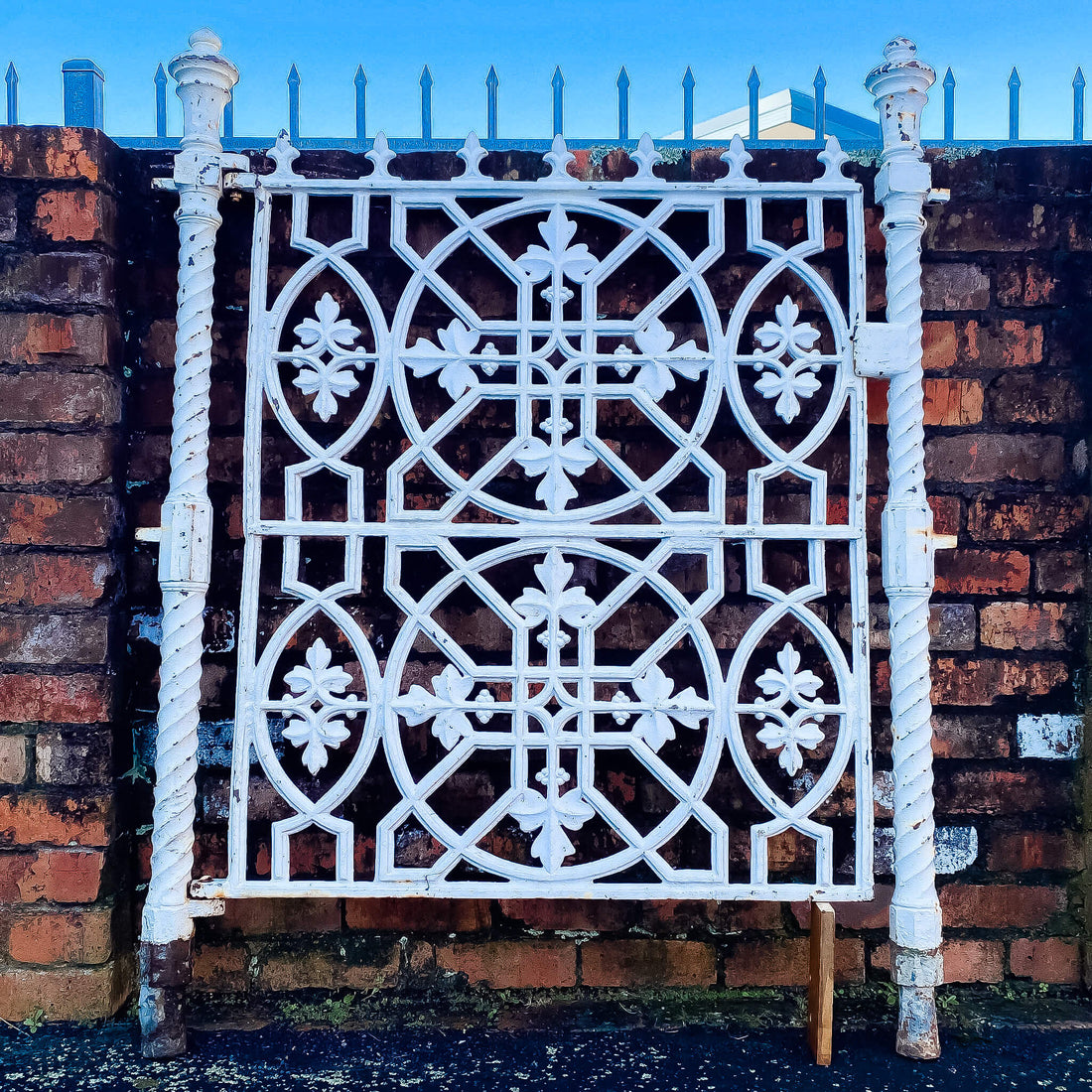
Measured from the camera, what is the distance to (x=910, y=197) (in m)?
1.65

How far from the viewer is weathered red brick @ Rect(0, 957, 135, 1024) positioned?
1.66 metres

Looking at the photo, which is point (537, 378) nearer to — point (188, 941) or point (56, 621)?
point (56, 621)

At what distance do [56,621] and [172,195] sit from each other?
0.93 m

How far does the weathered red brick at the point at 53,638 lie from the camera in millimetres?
1667

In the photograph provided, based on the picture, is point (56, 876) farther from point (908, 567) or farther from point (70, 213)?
point (908, 567)

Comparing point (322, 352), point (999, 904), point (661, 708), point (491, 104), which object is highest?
point (491, 104)

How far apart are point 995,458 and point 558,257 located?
39.9 inches

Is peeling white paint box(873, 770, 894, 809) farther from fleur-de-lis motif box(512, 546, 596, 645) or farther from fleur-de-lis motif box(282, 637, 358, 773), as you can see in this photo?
fleur-de-lis motif box(282, 637, 358, 773)

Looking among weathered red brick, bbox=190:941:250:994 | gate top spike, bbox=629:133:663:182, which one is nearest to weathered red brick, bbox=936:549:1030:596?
gate top spike, bbox=629:133:663:182

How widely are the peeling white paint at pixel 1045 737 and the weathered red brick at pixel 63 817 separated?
6.17 ft

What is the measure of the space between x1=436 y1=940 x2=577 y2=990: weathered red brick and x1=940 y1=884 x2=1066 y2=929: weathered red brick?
0.81 m

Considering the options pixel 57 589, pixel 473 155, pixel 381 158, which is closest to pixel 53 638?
pixel 57 589

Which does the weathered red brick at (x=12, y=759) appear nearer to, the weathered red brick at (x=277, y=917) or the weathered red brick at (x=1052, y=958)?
the weathered red brick at (x=277, y=917)

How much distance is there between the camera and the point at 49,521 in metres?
1.68
